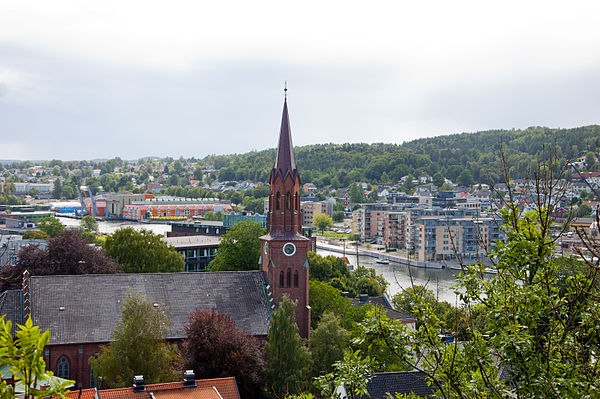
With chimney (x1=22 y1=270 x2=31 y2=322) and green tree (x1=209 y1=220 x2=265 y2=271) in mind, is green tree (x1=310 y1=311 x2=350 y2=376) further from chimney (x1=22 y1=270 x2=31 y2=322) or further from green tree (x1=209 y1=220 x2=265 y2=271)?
green tree (x1=209 y1=220 x2=265 y2=271)

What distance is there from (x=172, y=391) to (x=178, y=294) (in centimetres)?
944

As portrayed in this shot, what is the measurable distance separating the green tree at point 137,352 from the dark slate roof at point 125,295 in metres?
4.31

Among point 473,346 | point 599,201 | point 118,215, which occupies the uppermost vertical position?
point 599,201

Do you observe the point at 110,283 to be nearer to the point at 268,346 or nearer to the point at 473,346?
the point at 268,346

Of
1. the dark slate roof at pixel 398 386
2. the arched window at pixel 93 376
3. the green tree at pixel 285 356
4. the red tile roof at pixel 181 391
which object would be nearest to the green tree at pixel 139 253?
the arched window at pixel 93 376

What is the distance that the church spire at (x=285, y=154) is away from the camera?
35062 mm

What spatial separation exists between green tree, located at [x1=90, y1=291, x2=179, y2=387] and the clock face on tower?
9.80m

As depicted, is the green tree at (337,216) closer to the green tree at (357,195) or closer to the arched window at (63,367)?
the green tree at (357,195)

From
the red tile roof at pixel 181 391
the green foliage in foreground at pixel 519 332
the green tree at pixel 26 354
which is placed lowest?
the red tile roof at pixel 181 391

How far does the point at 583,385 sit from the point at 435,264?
3784 inches

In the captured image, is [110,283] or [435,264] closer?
[110,283]

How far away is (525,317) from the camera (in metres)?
8.87

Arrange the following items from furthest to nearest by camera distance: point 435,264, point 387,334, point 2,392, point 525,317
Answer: point 435,264
point 387,334
point 525,317
point 2,392

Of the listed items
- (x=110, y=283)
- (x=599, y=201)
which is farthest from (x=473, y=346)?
(x=110, y=283)
